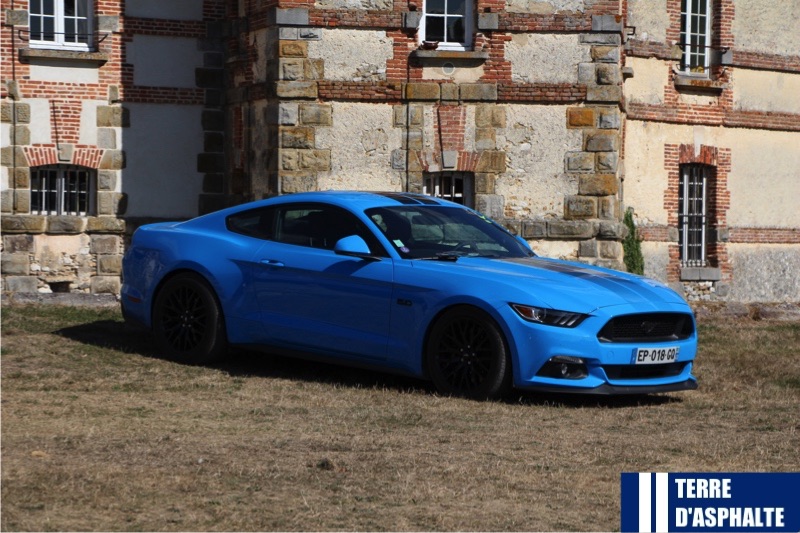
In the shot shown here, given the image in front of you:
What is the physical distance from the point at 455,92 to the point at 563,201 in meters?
2.10

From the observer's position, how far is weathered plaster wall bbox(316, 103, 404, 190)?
18.2 meters

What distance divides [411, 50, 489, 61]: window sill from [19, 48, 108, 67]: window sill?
4.65 m

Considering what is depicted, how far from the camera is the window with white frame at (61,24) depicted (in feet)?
64.1

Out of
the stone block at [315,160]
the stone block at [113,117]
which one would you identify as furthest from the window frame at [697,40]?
the stone block at [113,117]

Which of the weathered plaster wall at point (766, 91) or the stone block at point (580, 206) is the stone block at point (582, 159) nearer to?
the stone block at point (580, 206)

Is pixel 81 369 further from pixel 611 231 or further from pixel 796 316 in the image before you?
pixel 796 316

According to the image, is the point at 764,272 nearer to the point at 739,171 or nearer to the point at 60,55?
the point at 739,171

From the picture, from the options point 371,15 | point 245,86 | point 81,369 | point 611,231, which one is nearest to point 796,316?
point 611,231

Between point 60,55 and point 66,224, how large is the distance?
2403 mm

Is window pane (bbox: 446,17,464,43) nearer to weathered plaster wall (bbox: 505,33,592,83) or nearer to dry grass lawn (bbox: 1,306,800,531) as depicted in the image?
weathered plaster wall (bbox: 505,33,592,83)

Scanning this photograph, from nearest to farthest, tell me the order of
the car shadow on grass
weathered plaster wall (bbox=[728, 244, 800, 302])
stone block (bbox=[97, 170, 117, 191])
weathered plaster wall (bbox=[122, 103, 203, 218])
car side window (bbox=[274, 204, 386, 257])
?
the car shadow on grass
car side window (bbox=[274, 204, 386, 257])
stone block (bbox=[97, 170, 117, 191])
weathered plaster wall (bbox=[122, 103, 203, 218])
weathered plaster wall (bbox=[728, 244, 800, 302])

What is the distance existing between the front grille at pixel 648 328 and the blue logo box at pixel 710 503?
9.83 feet

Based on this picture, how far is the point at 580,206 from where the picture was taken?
61.1 ft

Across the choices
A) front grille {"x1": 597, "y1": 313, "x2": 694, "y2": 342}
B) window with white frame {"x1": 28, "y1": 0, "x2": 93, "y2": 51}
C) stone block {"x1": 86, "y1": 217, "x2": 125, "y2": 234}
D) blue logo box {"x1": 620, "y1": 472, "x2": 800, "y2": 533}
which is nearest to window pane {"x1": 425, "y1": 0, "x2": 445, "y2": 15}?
window with white frame {"x1": 28, "y1": 0, "x2": 93, "y2": 51}
